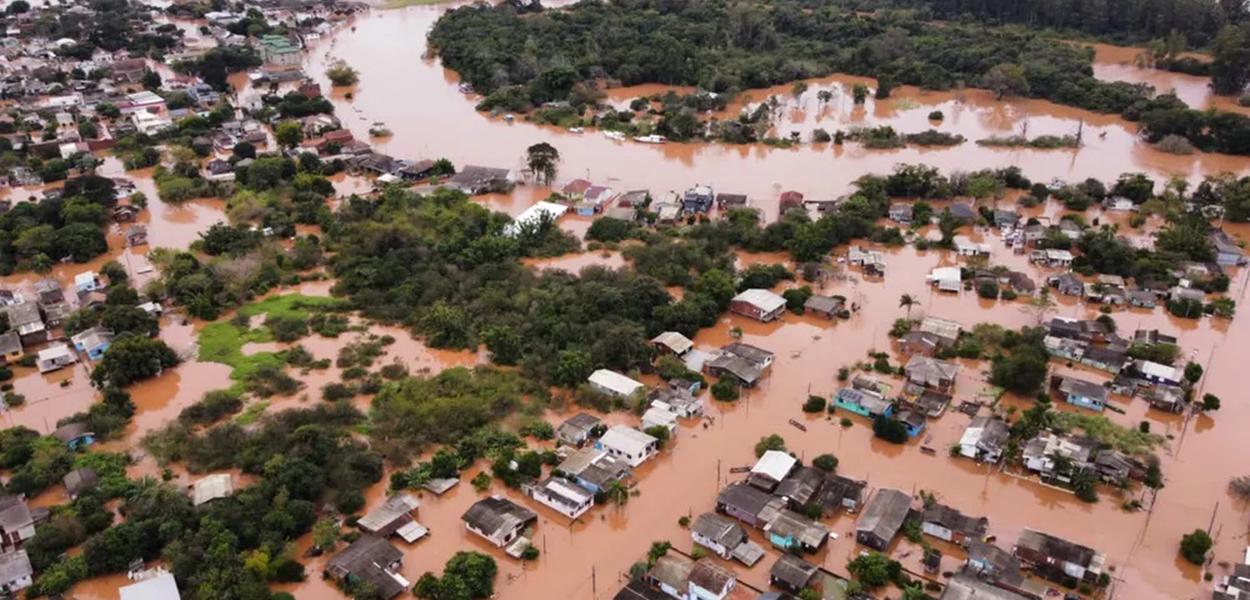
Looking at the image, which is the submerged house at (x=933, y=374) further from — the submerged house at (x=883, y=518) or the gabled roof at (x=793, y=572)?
the gabled roof at (x=793, y=572)

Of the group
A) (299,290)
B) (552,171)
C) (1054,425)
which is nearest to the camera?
(1054,425)

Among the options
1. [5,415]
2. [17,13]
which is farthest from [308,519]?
[17,13]

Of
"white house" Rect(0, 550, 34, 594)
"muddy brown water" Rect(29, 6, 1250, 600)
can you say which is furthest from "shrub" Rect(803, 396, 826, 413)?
"white house" Rect(0, 550, 34, 594)

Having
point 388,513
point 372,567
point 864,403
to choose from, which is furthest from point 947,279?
point 372,567

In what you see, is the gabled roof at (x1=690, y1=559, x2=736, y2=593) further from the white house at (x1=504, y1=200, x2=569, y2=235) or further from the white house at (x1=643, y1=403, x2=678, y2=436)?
the white house at (x1=504, y1=200, x2=569, y2=235)

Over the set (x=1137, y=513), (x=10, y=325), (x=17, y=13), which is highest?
(x=17, y=13)

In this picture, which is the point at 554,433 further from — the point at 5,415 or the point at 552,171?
the point at 552,171

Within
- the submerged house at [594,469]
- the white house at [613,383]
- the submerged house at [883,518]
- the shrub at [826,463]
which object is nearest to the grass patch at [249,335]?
the white house at [613,383]
